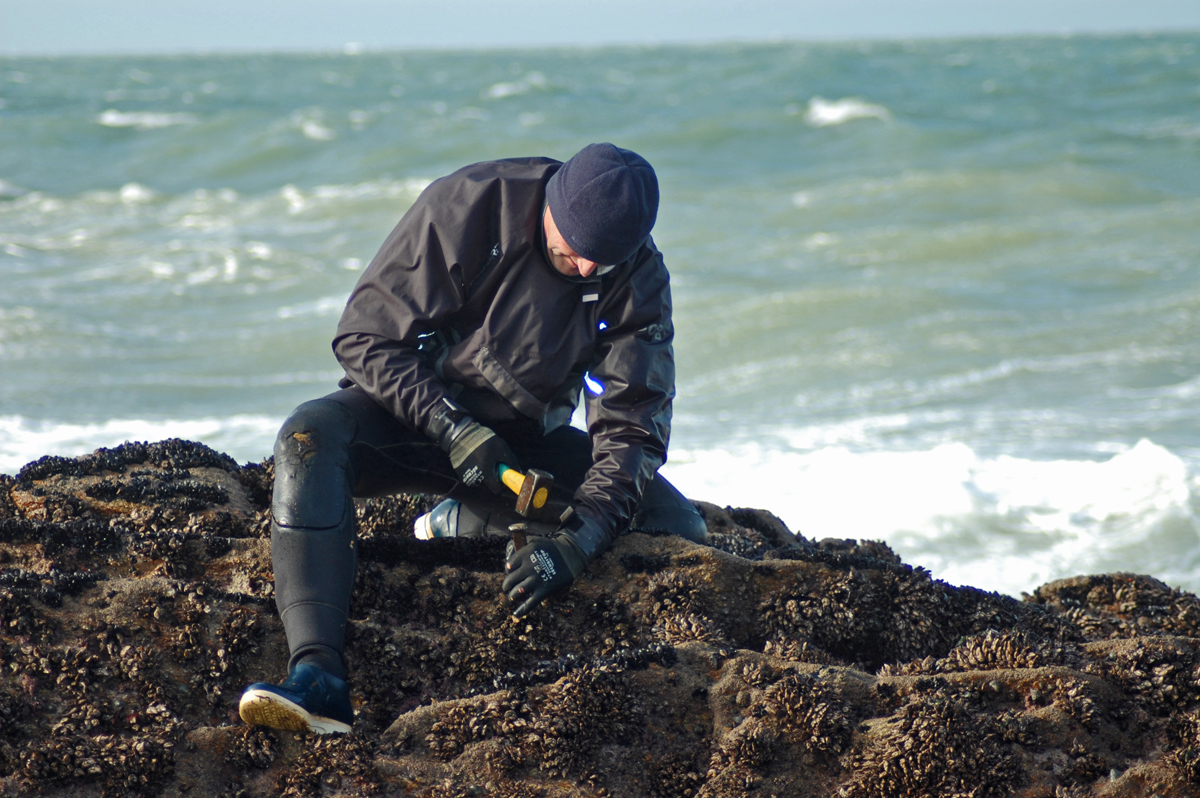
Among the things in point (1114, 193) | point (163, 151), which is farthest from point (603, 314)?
point (163, 151)

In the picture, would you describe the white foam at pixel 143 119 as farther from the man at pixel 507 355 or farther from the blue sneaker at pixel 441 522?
the man at pixel 507 355

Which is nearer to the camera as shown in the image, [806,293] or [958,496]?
[958,496]

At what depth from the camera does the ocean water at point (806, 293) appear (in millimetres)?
7352

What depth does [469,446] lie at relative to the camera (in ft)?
11.4

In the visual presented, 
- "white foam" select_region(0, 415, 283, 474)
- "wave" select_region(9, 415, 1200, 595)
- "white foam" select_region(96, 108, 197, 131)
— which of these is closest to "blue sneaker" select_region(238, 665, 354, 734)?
"wave" select_region(9, 415, 1200, 595)

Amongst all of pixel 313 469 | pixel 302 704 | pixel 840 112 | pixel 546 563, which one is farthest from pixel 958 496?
pixel 840 112

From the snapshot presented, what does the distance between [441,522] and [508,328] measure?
2.68 feet

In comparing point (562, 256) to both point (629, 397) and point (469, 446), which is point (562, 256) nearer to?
point (629, 397)

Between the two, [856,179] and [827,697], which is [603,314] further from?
[856,179]

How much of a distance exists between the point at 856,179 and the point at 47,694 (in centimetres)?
1995

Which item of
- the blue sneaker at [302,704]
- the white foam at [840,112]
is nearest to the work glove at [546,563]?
the blue sneaker at [302,704]

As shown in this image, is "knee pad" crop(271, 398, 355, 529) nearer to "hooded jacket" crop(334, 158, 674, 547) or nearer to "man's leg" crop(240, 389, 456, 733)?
"man's leg" crop(240, 389, 456, 733)

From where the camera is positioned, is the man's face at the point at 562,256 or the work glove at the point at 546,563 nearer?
the work glove at the point at 546,563

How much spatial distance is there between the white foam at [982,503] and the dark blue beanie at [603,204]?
352 centimetres
